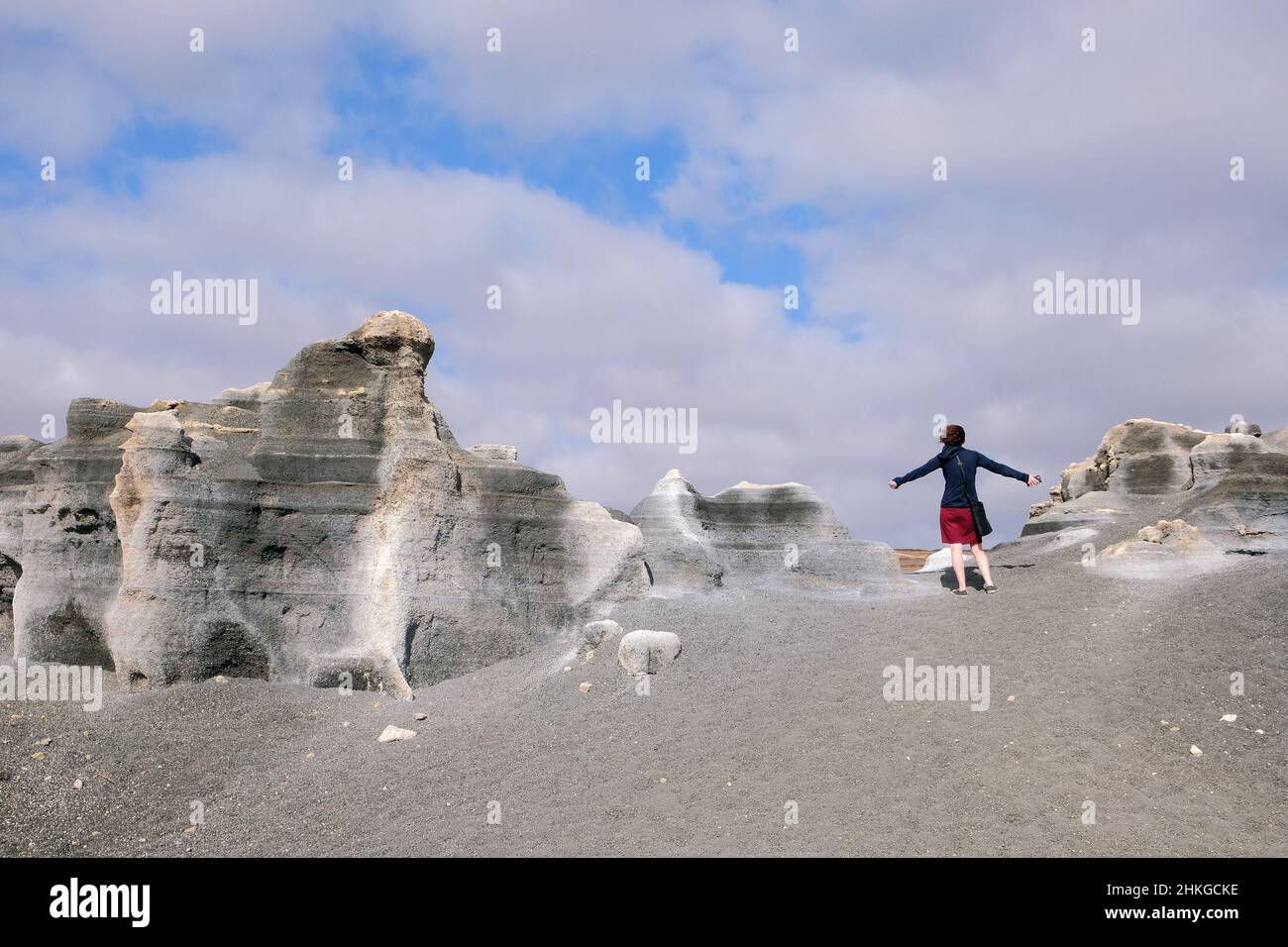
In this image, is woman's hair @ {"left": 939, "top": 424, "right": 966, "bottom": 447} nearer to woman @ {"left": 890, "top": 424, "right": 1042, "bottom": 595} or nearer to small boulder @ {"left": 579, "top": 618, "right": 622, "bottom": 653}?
woman @ {"left": 890, "top": 424, "right": 1042, "bottom": 595}

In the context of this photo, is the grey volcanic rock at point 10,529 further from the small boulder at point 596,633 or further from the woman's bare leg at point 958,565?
the woman's bare leg at point 958,565

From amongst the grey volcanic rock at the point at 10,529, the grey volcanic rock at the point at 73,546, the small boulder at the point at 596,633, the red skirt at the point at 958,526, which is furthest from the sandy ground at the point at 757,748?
the grey volcanic rock at the point at 10,529

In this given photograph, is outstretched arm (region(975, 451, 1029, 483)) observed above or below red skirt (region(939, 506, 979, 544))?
above

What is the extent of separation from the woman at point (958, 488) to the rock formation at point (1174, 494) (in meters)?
1.85

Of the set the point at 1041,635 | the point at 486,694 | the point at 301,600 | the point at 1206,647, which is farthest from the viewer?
the point at 301,600

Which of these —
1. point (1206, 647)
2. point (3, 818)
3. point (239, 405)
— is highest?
point (239, 405)

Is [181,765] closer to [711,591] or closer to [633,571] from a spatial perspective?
[633,571]

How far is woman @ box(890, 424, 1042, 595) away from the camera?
42.8 ft

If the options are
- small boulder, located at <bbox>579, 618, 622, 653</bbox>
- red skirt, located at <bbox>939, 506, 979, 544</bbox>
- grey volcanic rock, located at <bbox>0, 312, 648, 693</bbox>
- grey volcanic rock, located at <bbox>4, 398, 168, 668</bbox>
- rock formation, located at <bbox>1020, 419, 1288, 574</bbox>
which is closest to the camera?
small boulder, located at <bbox>579, 618, 622, 653</bbox>

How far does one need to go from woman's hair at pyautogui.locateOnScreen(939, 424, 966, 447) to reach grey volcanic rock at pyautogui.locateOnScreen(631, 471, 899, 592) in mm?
2966

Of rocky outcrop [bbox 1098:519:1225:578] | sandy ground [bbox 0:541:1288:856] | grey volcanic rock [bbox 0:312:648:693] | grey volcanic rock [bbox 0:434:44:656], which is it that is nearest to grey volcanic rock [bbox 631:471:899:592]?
grey volcanic rock [bbox 0:312:648:693]

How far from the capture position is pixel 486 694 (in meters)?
12.0

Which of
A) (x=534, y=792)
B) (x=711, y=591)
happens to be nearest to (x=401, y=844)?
(x=534, y=792)

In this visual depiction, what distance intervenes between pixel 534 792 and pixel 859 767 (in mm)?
3003
